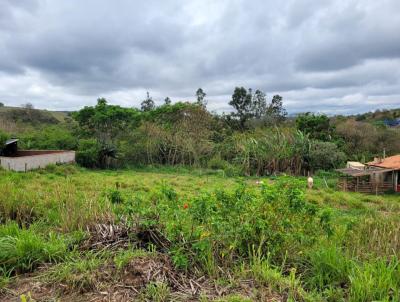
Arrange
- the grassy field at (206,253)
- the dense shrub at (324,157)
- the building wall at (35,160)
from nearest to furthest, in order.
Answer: the grassy field at (206,253) → the building wall at (35,160) → the dense shrub at (324,157)

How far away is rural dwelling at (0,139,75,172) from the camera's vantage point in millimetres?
12258

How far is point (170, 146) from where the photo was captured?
1844 centimetres

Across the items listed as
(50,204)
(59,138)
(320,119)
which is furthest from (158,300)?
(320,119)

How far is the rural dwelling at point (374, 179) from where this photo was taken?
1248 centimetres

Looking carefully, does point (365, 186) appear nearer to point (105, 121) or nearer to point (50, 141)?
point (105, 121)

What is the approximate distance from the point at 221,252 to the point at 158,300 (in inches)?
25.9

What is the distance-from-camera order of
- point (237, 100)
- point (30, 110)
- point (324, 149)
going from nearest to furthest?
1. point (324, 149)
2. point (237, 100)
3. point (30, 110)

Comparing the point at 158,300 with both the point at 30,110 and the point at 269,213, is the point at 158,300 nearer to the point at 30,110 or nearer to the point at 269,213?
the point at 269,213

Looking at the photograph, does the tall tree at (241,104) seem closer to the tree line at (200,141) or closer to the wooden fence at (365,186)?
the tree line at (200,141)

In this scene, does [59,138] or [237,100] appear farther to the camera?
[237,100]

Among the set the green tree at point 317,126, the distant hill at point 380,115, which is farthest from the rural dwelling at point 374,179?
the distant hill at point 380,115

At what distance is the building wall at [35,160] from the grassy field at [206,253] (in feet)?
35.8

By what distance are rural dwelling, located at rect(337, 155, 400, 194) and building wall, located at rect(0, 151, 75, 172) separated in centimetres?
1276

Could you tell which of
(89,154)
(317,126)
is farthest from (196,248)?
(317,126)
